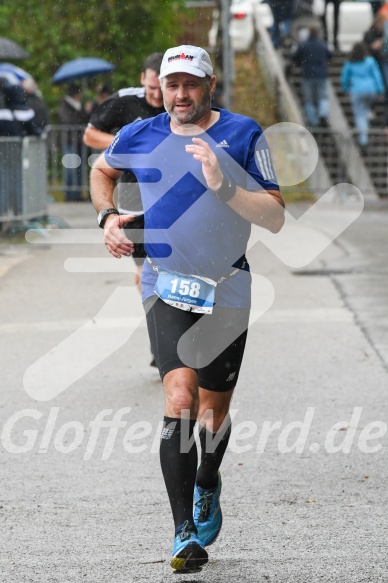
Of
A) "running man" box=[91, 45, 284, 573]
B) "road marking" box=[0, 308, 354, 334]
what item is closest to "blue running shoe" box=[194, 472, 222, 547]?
"running man" box=[91, 45, 284, 573]

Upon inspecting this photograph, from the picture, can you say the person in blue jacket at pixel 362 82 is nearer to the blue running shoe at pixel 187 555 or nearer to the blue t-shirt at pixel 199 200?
the blue t-shirt at pixel 199 200

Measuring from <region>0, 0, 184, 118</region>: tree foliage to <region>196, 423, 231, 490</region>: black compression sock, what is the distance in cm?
2170

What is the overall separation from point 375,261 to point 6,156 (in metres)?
4.61

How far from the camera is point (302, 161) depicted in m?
21.1

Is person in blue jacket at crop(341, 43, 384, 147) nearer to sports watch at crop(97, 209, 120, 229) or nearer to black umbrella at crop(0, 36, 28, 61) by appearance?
black umbrella at crop(0, 36, 28, 61)

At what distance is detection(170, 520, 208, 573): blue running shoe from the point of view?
4.89 m

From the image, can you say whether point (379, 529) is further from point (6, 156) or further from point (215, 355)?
point (6, 156)

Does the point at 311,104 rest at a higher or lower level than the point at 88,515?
lower

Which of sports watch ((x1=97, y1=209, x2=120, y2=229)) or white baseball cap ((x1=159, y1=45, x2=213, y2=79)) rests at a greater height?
white baseball cap ((x1=159, y1=45, x2=213, y2=79))

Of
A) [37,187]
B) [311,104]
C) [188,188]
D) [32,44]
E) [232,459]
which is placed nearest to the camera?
[188,188]

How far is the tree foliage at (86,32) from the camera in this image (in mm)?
27016

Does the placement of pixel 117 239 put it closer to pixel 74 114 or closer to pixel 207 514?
pixel 207 514

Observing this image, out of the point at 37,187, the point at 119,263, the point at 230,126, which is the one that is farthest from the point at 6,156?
the point at 230,126

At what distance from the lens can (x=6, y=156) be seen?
53.6 ft
